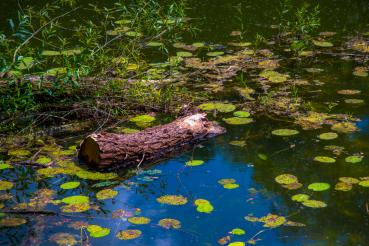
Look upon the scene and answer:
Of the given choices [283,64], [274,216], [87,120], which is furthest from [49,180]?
[283,64]

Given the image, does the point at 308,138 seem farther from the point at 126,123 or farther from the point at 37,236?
the point at 37,236

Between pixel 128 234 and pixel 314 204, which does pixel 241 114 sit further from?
pixel 128 234

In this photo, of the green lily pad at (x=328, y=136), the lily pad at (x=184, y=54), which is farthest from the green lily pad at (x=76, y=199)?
the lily pad at (x=184, y=54)

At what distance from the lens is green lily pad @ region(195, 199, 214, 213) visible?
2.94 m

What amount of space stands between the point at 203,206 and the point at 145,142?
0.72m

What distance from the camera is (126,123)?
405 cm

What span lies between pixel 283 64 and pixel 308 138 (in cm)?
149

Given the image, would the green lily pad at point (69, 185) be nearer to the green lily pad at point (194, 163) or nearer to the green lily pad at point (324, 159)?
the green lily pad at point (194, 163)

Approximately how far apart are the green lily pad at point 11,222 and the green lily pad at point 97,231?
0.35 meters

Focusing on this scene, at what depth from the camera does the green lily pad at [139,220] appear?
284 centimetres

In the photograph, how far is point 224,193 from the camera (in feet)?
10.3

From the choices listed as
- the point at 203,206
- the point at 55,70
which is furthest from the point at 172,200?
the point at 55,70

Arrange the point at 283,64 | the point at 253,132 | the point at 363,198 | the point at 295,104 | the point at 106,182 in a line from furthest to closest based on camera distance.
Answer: the point at 283,64
the point at 295,104
the point at 253,132
the point at 106,182
the point at 363,198

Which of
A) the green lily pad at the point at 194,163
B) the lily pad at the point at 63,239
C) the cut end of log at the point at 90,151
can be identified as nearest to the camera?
the lily pad at the point at 63,239
